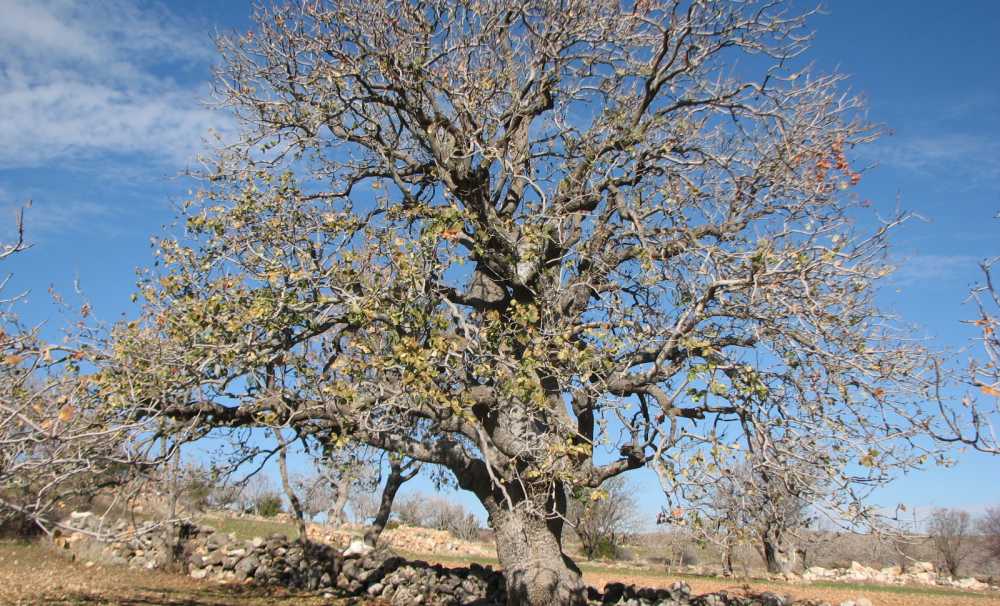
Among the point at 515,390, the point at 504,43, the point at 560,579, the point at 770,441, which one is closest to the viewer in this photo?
the point at 515,390

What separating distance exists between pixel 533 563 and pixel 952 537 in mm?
53944

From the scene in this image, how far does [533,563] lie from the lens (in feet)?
32.2

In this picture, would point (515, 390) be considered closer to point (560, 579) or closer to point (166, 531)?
point (560, 579)

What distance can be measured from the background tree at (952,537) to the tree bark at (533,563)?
4703 cm

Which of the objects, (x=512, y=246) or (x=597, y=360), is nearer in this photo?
(x=597, y=360)

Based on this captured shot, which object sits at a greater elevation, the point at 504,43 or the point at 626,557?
the point at 504,43

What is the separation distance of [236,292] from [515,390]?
4.11m

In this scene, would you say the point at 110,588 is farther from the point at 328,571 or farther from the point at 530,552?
the point at 530,552

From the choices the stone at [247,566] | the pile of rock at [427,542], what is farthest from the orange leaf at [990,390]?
the pile of rock at [427,542]

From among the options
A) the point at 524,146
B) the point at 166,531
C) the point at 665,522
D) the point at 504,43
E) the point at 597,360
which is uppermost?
the point at 504,43

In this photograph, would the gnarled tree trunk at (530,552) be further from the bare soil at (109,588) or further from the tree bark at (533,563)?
the bare soil at (109,588)

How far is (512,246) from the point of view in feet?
30.7

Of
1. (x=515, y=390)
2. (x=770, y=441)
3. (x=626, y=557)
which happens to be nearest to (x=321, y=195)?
(x=515, y=390)

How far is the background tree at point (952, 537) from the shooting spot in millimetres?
47594
